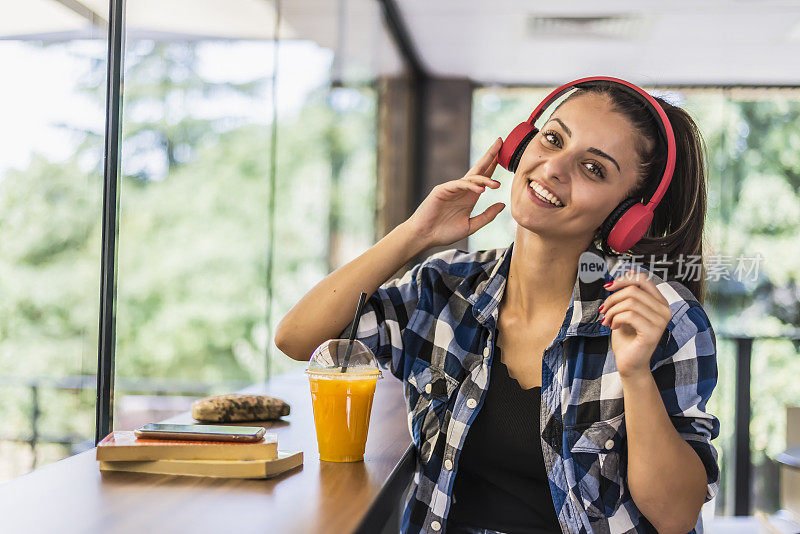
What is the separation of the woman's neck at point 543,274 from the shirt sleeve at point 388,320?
0.20 metres

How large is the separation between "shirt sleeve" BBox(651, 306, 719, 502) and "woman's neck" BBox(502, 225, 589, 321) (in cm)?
25

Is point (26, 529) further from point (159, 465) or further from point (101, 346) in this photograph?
point (101, 346)

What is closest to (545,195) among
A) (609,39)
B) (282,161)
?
(282,161)

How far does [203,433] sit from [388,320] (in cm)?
44

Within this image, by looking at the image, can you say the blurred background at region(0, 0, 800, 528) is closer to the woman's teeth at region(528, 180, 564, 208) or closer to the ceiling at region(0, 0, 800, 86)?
the ceiling at region(0, 0, 800, 86)

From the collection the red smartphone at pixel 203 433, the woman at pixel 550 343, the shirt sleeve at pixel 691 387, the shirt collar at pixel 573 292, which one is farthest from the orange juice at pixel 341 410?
the shirt sleeve at pixel 691 387

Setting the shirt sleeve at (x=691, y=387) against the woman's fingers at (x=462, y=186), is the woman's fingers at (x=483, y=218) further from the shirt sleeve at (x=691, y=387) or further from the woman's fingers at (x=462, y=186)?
the shirt sleeve at (x=691, y=387)

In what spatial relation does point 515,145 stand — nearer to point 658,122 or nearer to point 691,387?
point 658,122

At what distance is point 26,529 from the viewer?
2.69 feet

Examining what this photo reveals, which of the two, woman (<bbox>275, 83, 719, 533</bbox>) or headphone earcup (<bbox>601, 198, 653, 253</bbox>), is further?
headphone earcup (<bbox>601, 198, 653, 253</bbox>)

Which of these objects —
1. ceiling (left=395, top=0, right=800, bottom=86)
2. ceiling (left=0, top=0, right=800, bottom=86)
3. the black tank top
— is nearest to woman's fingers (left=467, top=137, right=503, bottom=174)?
the black tank top

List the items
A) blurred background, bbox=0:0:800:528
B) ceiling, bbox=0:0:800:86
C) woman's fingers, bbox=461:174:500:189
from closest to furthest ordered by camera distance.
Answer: blurred background, bbox=0:0:800:528, woman's fingers, bbox=461:174:500:189, ceiling, bbox=0:0:800:86

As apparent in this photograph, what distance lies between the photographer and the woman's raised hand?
1.41 meters

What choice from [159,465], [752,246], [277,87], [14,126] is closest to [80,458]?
[159,465]
